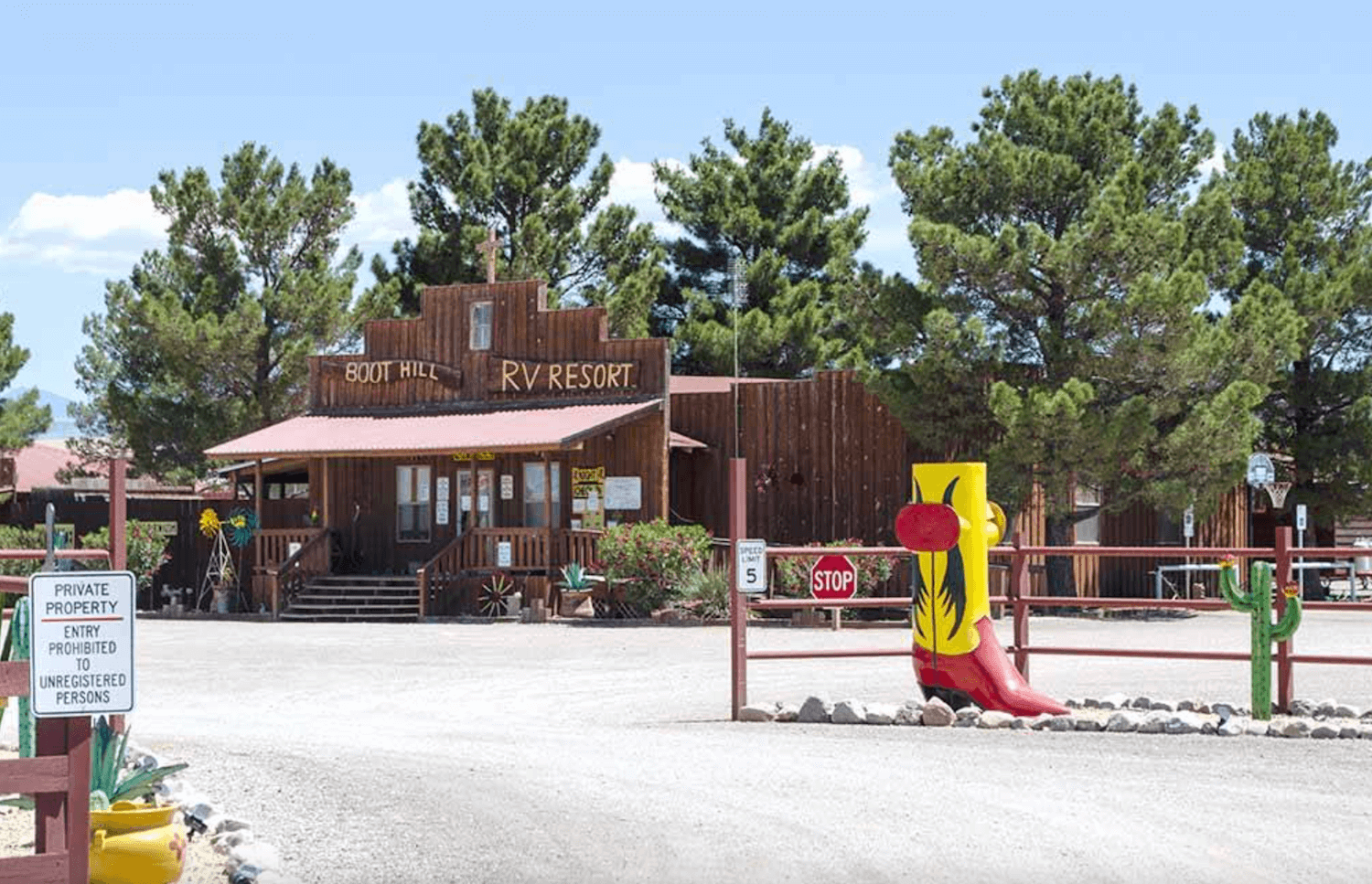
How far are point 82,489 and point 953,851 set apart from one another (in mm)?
36696

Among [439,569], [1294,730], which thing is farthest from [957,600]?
[439,569]

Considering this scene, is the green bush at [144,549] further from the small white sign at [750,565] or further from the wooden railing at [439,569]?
the small white sign at [750,565]

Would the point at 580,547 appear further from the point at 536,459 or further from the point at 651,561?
the point at 651,561

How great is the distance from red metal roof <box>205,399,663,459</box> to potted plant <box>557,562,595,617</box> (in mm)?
2075

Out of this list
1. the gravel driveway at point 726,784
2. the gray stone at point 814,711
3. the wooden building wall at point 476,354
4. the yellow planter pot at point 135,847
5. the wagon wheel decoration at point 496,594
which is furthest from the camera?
the wooden building wall at point 476,354

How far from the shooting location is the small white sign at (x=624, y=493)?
110ft

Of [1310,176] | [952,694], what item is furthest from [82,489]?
[952,694]

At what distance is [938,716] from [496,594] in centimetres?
1857

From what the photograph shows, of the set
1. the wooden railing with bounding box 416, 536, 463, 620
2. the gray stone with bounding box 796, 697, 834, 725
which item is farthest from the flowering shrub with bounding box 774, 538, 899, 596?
the gray stone with bounding box 796, 697, 834, 725

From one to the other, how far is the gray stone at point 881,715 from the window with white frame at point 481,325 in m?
22.1

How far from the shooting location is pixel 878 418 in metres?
33.5

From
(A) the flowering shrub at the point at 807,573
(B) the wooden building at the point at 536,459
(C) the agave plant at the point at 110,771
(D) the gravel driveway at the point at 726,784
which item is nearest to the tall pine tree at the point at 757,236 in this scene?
(B) the wooden building at the point at 536,459

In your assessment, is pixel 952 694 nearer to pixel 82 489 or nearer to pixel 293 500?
pixel 293 500

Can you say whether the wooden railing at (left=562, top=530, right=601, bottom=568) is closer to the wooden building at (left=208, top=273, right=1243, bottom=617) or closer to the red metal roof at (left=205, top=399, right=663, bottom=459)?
the wooden building at (left=208, top=273, right=1243, bottom=617)
